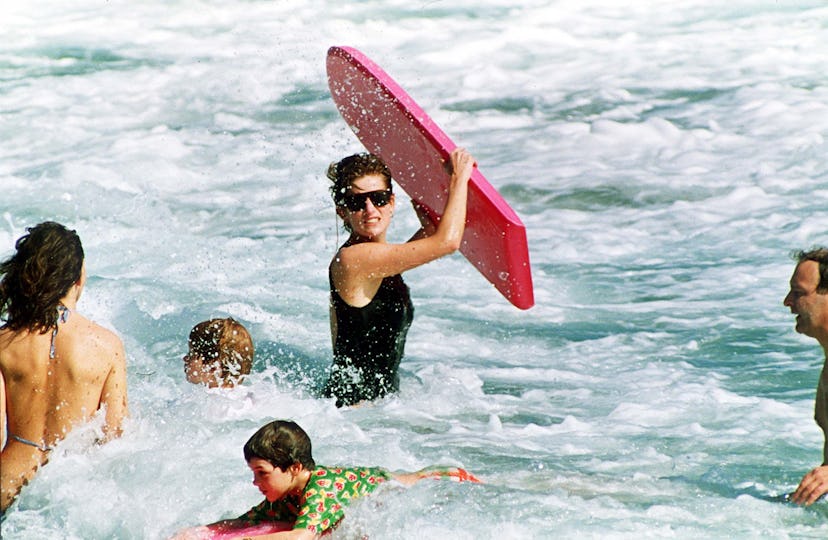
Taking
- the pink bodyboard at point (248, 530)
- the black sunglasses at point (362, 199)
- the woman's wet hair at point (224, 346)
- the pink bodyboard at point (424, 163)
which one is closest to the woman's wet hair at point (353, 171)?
the black sunglasses at point (362, 199)

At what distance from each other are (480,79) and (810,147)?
4.26 meters

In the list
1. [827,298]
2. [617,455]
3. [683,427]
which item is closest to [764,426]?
[683,427]

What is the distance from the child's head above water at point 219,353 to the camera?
5.49 m

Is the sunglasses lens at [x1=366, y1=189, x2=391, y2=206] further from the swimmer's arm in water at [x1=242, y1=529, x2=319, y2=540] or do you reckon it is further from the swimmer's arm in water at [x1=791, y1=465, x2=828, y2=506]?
the swimmer's arm in water at [x1=791, y1=465, x2=828, y2=506]

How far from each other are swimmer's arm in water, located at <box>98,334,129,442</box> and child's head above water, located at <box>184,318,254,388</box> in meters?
0.91

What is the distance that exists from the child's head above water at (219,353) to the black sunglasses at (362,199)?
0.94 m

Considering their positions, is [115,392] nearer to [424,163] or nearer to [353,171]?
[353,171]

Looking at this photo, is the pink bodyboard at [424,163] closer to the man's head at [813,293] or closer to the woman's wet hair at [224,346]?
the woman's wet hair at [224,346]

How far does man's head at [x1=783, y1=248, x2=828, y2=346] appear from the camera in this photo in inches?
170

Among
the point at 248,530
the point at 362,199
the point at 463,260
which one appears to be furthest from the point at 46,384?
the point at 463,260

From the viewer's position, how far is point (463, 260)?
8.68m

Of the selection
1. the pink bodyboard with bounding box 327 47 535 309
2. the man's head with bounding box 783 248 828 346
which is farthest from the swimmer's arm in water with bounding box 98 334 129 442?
the man's head with bounding box 783 248 828 346

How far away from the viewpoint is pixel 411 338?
23.6ft

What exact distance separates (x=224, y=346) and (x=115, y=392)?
97 centimetres
